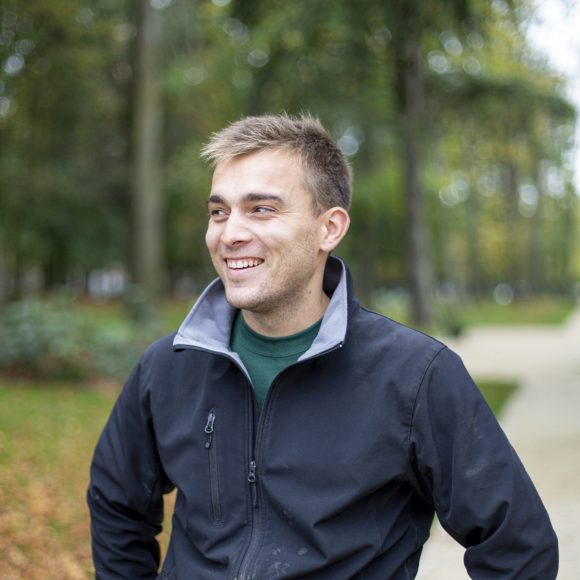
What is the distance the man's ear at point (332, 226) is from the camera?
7.06ft

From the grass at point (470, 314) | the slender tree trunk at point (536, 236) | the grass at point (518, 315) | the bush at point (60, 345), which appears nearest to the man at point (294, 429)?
the bush at point (60, 345)

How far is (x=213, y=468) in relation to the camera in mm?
2012

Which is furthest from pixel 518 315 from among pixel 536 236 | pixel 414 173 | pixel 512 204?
pixel 414 173

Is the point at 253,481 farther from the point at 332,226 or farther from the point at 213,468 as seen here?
the point at 332,226

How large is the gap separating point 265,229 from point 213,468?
24.9 inches

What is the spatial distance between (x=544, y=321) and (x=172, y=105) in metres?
15.3

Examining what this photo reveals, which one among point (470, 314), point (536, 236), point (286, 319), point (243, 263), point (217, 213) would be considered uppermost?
point (217, 213)

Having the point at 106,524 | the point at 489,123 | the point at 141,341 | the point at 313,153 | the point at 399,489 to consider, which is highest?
the point at 489,123

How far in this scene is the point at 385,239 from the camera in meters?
27.1

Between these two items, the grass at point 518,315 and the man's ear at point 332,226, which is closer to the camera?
the man's ear at point 332,226

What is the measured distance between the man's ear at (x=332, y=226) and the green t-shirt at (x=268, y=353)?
0.71ft

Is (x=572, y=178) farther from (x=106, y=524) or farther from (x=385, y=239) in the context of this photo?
(x=106, y=524)

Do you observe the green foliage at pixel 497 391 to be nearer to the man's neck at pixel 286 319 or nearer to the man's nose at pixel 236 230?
the man's neck at pixel 286 319

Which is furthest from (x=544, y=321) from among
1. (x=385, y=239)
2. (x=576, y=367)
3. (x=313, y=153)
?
(x=313, y=153)
